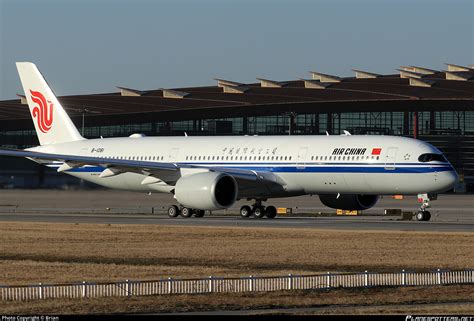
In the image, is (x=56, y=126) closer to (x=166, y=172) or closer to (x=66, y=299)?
(x=166, y=172)

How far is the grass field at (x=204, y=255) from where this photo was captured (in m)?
28.2

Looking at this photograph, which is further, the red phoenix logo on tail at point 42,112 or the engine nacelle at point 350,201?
the red phoenix logo on tail at point 42,112

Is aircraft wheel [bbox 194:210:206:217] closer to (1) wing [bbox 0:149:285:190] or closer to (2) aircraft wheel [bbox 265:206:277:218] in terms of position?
(1) wing [bbox 0:149:285:190]

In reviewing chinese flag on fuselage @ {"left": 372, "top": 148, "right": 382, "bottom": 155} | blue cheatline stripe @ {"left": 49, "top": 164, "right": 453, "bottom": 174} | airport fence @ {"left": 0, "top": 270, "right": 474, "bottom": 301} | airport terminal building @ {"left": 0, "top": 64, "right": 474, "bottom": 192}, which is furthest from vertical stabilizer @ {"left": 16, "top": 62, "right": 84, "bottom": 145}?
airport fence @ {"left": 0, "top": 270, "right": 474, "bottom": 301}

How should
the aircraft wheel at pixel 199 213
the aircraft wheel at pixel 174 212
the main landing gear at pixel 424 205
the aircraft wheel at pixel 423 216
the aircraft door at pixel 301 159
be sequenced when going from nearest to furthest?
1. the main landing gear at pixel 424 205
2. the aircraft wheel at pixel 423 216
3. the aircraft door at pixel 301 159
4. the aircraft wheel at pixel 199 213
5. the aircraft wheel at pixel 174 212

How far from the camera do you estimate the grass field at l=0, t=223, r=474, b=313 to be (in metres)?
28.2

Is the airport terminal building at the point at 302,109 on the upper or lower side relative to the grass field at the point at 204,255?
upper

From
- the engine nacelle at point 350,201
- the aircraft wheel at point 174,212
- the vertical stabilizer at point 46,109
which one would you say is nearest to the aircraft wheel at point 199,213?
the aircraft wheel at point 174,212

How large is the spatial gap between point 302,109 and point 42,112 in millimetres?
51951

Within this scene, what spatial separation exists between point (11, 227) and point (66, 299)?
86.8ft

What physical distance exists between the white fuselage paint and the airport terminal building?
4332 centimetres

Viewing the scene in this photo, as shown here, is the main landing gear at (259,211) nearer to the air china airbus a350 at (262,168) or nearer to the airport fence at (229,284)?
the air china airbus a350 at (262,168)

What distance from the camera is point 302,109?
119 metres

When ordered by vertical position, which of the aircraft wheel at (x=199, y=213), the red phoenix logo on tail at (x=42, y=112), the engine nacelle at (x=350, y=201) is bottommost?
the aircraft wheel at (x=199, y=213)
